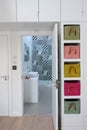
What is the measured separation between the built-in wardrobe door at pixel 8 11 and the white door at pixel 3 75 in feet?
3.79

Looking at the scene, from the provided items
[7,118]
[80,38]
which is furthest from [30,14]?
[7,118]

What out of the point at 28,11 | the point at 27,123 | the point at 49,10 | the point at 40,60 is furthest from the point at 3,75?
the point at 40,60

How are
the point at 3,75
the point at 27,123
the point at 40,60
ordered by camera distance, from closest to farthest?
1. the point at 27,123
2. the point at 3,75
3. the point at 40,60

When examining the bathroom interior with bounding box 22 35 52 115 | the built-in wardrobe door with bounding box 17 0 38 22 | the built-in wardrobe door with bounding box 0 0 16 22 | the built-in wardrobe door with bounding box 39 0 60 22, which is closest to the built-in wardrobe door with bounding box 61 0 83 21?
the built-in wardrobe door with bounding box 39 0 60 22

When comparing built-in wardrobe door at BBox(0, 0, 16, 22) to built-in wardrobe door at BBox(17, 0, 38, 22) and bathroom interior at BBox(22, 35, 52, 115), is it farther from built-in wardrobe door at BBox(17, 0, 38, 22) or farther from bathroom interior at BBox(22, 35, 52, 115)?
bathroom interior at BBox(22, 35, 52, 115)

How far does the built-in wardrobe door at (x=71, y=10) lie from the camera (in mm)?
3467

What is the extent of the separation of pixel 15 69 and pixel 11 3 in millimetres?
1675

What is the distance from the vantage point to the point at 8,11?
3549 millimetres

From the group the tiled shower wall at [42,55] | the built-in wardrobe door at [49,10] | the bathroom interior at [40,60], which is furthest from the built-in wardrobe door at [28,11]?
the tiled shower wall at [42,55]

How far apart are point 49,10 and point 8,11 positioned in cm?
75

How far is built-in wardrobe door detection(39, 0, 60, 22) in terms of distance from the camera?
3.49 meters

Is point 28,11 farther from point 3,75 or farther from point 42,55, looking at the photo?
point 42,55

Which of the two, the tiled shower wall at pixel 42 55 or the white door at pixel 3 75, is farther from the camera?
the tiled shower wall at pixel 42 55

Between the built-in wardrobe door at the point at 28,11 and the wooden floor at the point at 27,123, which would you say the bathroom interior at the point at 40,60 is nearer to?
the wooden floor at the point at 27,123
